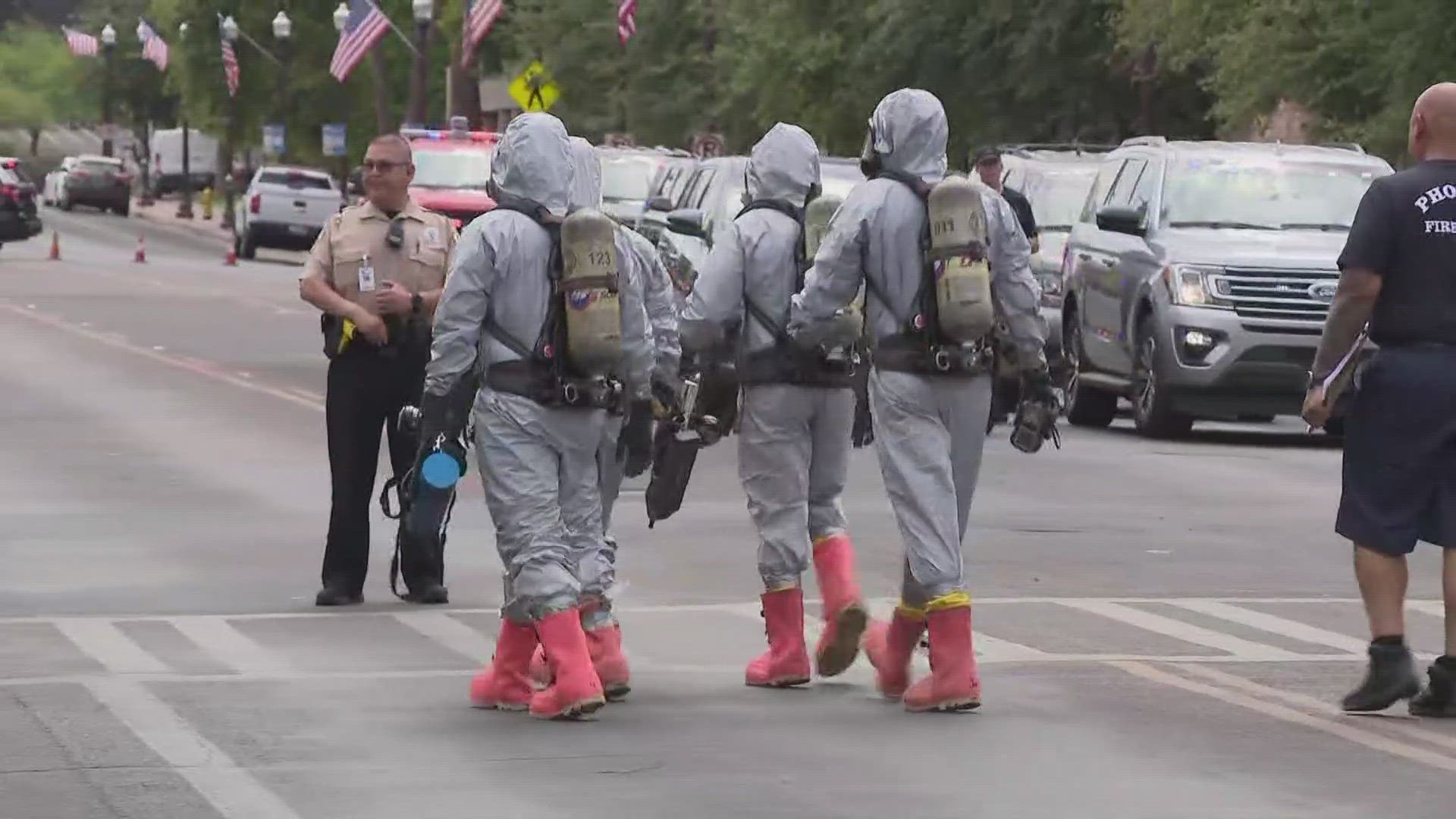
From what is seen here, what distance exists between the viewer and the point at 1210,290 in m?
22.4

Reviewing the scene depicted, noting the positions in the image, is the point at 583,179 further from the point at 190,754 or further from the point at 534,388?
the point at 190,754

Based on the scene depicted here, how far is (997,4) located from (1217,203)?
2085cm

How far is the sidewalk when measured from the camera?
82500 mm

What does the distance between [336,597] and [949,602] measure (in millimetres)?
3763

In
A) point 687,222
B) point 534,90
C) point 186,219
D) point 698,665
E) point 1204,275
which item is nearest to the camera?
point 698,665

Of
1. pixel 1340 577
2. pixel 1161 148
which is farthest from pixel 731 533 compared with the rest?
pixel 1161 148

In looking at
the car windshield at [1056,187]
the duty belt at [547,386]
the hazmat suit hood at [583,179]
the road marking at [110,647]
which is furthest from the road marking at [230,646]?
the car windshield at [1056,187]

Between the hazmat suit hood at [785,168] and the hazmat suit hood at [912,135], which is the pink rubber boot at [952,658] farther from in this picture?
the hazmat suit hood at [785,168]

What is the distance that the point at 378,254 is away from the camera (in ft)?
42.9

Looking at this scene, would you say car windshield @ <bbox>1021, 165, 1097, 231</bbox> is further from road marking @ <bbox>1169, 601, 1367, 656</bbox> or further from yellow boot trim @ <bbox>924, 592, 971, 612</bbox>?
yellow boot trim @ <bbox>924, 592, 971, 612</bbox>

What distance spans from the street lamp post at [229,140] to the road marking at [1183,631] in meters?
62.9

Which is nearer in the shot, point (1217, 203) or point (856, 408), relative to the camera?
point (856, 408)

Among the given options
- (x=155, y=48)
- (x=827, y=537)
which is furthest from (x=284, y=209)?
(x=827, y=537)

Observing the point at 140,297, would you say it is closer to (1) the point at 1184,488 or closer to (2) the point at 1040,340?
(1) the point at 1184,488
